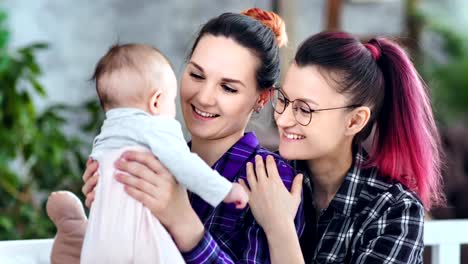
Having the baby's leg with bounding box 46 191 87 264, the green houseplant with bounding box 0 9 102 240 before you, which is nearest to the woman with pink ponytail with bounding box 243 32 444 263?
the baby's leg with bounding box 46 191 87 264

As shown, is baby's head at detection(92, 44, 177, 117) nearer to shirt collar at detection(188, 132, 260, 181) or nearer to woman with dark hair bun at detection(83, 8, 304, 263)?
woman with dark hair bun at detection(83, 8, 304, 263)

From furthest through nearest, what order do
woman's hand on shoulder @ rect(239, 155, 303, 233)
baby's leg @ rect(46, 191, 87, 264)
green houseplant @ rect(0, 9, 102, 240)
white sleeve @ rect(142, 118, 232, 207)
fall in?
green houseplant @ rect(0, 9, 102, 240)
baby's leg @ rect(46, 191, 87, 264)
woman's hand on shoulder @ rect(239, 155, 303, 233)
white sleeve @ rect(142, 118, 232, 207)

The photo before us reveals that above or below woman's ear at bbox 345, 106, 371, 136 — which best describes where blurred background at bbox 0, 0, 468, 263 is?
below

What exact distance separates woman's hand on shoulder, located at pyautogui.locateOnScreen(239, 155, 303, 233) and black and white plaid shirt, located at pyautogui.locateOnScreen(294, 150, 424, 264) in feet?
0.44

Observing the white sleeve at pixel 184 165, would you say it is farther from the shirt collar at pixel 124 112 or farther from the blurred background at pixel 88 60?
the blurred background at pixel 88 60

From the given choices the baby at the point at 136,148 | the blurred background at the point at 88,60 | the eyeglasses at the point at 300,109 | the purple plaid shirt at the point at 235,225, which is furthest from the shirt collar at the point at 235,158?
the blurred background at the point at 88,60

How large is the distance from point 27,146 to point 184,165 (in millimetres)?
1855

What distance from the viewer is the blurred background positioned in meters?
3.12

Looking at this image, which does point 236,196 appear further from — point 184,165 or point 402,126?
point 402,126

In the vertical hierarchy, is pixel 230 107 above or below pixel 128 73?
below

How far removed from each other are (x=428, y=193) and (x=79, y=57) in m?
3.24

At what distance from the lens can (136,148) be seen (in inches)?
55.3

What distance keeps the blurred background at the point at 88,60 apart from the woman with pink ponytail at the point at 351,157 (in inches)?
9.9

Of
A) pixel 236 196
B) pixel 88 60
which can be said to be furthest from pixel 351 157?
pixel 88 60
